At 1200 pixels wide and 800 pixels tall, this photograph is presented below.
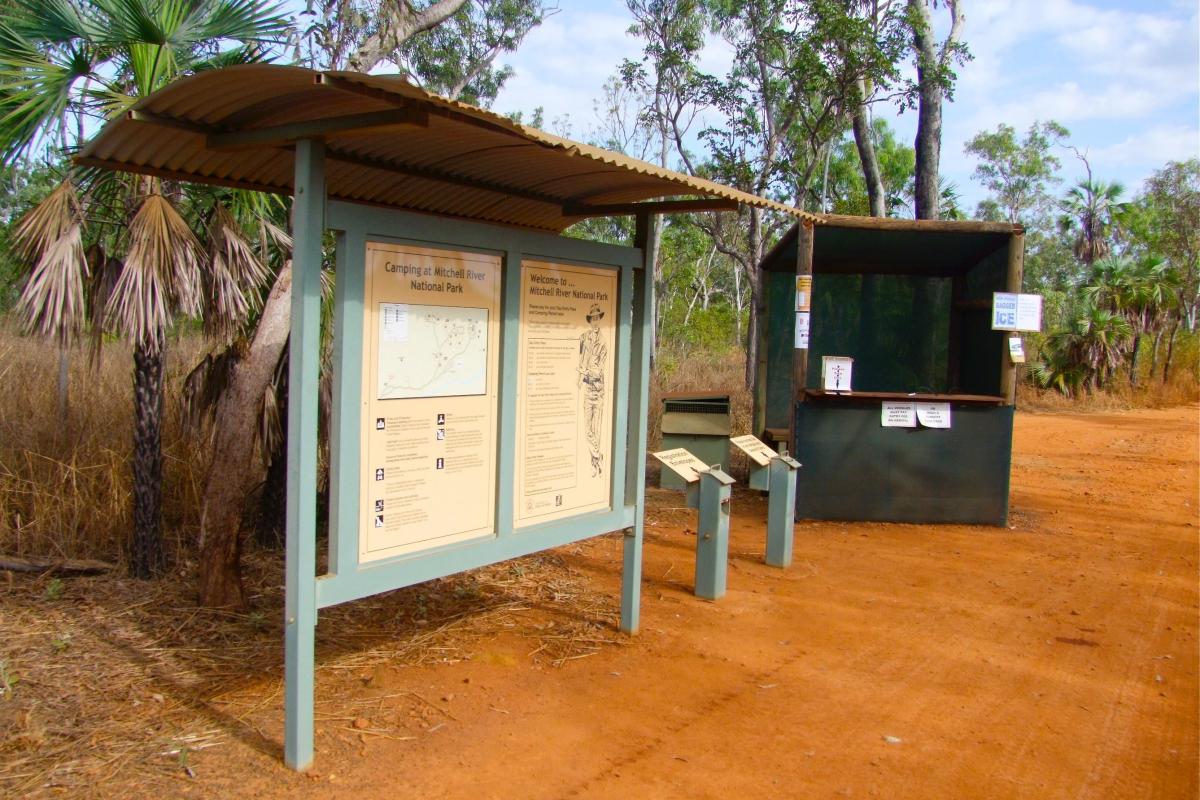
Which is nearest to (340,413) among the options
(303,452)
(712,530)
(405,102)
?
(303,452)

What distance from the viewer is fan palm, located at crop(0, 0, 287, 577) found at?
5.44m

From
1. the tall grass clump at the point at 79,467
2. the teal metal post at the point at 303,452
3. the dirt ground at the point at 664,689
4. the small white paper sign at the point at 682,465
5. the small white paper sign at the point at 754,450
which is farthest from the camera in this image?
the small white paper sign at the point at 754,450

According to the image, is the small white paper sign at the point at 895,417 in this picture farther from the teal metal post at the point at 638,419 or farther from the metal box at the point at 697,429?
the teal metal post at the point at 638,419

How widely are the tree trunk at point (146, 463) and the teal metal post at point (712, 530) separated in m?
3.53

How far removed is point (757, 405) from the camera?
11453 millimetres

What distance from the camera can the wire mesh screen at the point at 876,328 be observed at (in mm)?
11445

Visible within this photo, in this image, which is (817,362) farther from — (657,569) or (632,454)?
(632,454)

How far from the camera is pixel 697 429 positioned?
35.9ft

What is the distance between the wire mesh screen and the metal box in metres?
1.57

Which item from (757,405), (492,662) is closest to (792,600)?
(492,662)

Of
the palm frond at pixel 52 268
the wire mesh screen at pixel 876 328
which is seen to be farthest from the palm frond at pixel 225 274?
the wire mesh screen at pixel 876 328

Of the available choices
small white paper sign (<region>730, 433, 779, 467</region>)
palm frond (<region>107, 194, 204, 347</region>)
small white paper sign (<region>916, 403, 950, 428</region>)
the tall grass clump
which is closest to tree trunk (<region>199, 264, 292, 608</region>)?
palm frond (<region>107, 194, 204, 347</region>)

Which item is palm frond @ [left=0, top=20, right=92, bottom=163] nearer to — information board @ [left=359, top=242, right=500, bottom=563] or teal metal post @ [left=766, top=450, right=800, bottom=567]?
information board @ [left=359, top=242, right=500, bottom=563]

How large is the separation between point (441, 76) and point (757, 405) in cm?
1192
